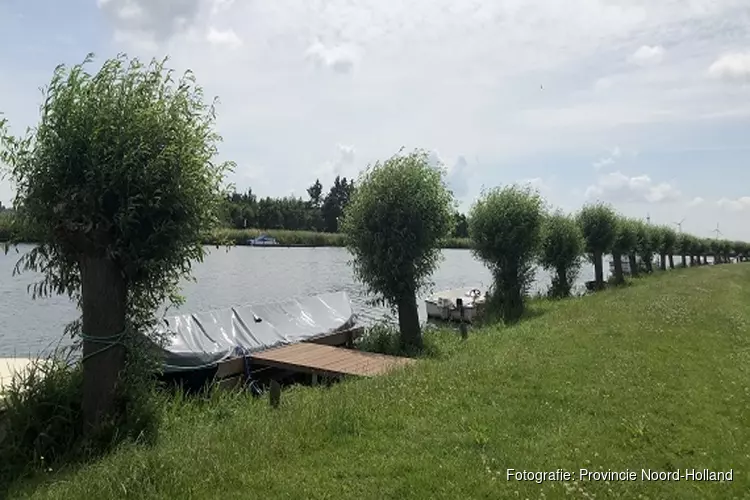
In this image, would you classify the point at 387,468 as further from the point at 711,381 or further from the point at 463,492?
the point at 711,381

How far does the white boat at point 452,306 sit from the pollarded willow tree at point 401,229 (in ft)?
30.6

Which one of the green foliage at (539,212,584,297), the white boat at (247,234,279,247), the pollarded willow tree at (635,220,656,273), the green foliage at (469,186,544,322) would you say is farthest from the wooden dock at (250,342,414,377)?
the white boat at (247,234,279,247)

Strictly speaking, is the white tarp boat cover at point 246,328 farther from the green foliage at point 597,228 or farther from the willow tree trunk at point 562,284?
the green foliage at point 597,228

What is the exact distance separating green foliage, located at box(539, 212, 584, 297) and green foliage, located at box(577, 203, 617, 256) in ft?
19.9

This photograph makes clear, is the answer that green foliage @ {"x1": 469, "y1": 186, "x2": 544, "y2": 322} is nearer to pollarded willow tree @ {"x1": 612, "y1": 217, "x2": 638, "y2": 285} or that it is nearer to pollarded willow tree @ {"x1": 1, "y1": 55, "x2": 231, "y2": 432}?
pollarded willow tree @ {"x1": 1, "y1": 55, "x2": 231, "y2": 432}

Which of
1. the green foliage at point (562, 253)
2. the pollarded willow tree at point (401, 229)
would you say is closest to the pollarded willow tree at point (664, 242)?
the green foliage at point (562, 253)

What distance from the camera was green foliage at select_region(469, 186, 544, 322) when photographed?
22.3m

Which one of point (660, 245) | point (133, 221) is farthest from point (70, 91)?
point (660, 245)

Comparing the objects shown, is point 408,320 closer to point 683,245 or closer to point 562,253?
point 562,253

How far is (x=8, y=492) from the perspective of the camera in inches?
257

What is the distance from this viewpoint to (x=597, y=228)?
3662 cm

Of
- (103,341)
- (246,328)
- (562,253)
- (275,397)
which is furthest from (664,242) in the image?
(103,341)

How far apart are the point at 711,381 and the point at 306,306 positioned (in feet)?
33.9

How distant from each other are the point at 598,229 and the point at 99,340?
109ft
